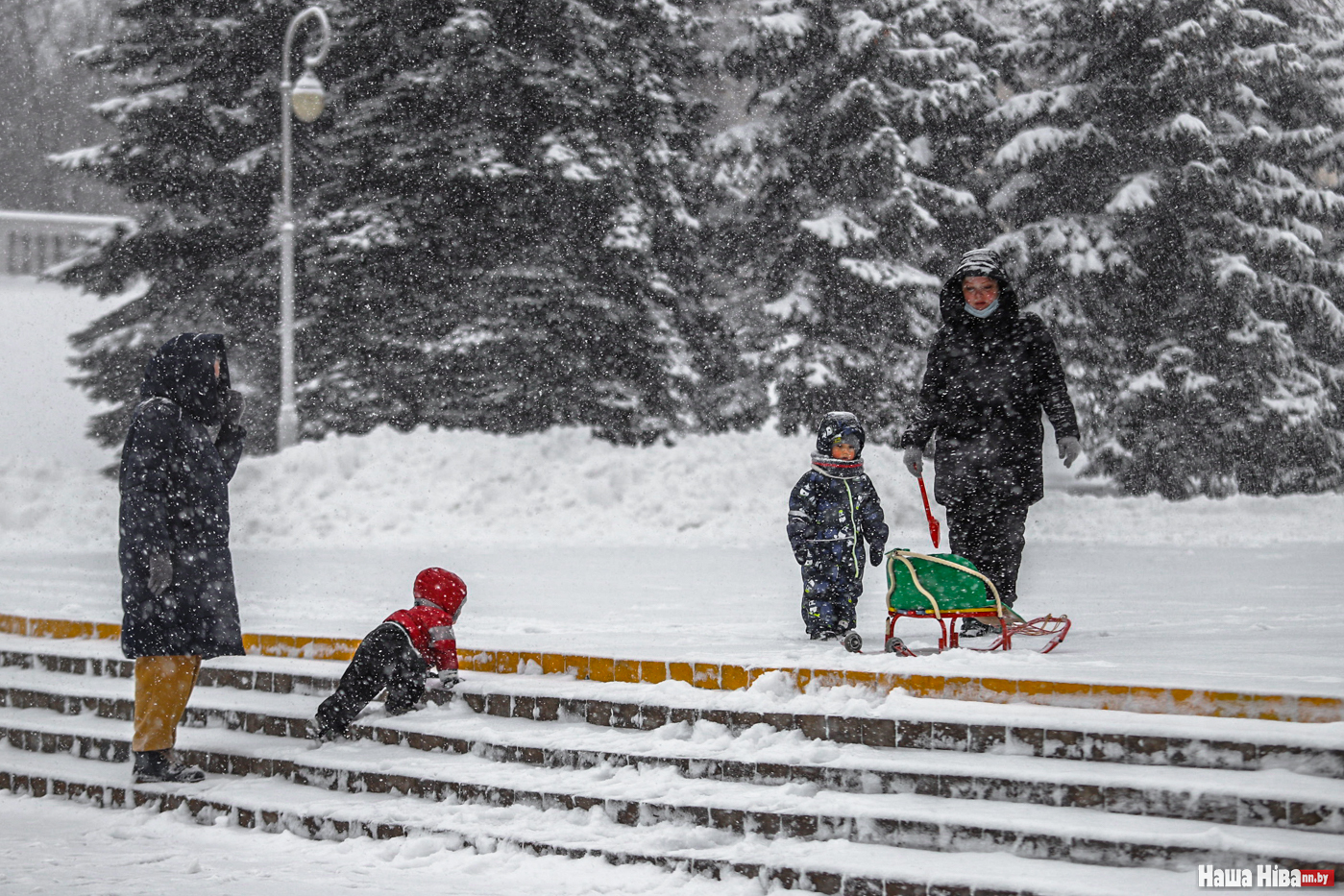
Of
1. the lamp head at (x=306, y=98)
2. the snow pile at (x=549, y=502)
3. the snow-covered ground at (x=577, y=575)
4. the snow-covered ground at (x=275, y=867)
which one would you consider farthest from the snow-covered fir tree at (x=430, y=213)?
the snow-covered ground at (x=275, y=867)

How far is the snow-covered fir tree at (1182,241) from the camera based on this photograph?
21.3 metres

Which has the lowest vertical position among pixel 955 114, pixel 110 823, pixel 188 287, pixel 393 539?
pixel 110 823

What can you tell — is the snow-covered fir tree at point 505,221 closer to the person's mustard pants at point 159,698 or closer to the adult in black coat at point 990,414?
the adult in black coat at point 990,414

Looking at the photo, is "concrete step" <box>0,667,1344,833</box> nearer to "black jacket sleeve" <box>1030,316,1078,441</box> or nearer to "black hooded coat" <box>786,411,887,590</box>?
"black hooded coat" <box>786,411,887,590</box>

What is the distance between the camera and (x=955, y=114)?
74.9 ft

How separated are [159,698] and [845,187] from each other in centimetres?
1837

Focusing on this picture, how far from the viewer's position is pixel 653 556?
1271cm

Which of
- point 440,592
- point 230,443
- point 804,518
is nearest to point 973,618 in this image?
point 804,518

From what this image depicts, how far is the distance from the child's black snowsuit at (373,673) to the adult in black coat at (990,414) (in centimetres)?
249

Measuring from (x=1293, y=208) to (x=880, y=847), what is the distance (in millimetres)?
20875

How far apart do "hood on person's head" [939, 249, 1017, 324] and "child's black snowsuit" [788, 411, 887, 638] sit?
0.72m

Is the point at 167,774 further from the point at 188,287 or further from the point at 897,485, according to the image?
the point at 188,287

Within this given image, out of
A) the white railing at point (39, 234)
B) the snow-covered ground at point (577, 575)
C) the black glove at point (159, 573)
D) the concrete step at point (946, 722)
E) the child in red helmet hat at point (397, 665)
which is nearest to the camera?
the concrete step at point (946, 722)

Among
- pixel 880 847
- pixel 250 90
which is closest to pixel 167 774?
pixel 880 847
